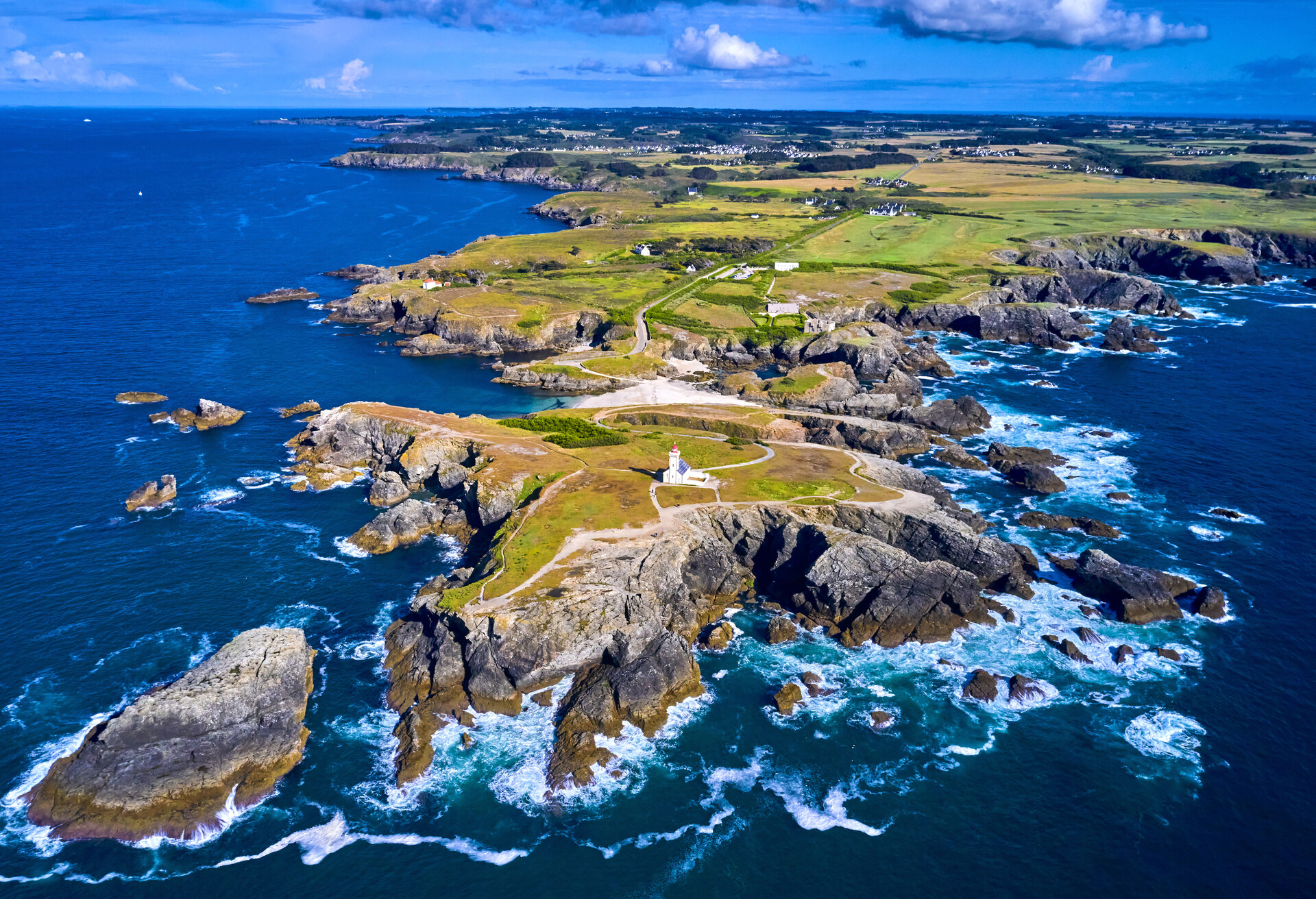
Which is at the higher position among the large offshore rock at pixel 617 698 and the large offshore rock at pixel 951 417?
the large offshore rock at pixel 951 417

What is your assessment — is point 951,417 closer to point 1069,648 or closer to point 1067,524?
point 1067,524

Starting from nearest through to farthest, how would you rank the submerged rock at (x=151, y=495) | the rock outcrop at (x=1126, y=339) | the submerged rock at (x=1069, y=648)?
the submerged rock at (x=1069, y=648) < the submerged rock at (x=151, y=495) < the rock outcrop at (x=1126, y=339)

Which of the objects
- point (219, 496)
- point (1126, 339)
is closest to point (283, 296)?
point (219, 496)

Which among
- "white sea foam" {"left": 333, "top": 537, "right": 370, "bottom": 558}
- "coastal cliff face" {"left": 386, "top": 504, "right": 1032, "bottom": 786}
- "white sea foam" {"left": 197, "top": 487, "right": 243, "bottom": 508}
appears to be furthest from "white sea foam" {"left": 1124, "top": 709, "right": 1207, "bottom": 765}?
"white sea foam" {"left": 197, "top": 487, "right": 243, "bottom": 508}

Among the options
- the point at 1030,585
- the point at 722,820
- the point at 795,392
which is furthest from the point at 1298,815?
the point at 795,392

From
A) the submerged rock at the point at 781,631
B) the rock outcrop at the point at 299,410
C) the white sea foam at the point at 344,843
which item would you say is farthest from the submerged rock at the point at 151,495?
the submerged rock at the point at 781,631

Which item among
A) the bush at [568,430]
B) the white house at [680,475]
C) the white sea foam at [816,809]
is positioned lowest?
the white sea foam at [816,809]

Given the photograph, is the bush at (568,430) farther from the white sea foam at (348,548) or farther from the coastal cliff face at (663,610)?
the white sea foam at (348,548)
